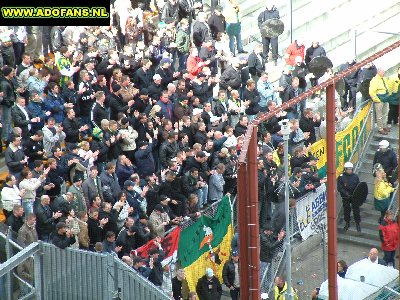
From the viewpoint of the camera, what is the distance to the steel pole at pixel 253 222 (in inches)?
640

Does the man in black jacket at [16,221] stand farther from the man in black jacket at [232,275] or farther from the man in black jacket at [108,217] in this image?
the man in black jacket at [232,275]

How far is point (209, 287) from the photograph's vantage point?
21.7 m

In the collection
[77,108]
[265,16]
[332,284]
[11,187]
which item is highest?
[265,16]

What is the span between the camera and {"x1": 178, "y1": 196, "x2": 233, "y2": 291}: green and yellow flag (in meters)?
22.0

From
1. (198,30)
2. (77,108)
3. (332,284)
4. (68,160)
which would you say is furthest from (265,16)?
(332,284)

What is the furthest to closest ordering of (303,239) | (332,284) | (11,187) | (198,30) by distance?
(198,30) → (11,187) → (303,239) → (332,284)

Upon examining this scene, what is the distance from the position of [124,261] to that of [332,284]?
4.00 meters

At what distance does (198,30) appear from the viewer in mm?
30359

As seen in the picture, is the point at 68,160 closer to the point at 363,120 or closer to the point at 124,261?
the point at 124,261

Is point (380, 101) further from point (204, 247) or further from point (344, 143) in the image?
point (204, 247)

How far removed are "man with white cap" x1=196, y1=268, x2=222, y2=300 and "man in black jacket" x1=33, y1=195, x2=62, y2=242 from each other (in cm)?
276

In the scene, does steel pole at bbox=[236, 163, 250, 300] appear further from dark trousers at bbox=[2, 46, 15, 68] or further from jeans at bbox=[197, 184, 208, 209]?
dark trousers at bbox=[2, 46, 15, 68]

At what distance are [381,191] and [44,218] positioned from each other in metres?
5.72

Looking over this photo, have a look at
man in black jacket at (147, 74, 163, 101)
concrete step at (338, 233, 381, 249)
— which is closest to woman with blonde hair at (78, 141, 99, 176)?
man in black jacket at (147, 74, 163, 101)
